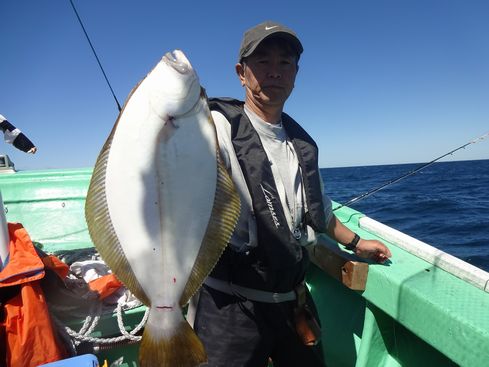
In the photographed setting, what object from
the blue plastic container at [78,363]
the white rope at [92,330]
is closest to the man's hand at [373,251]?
the white rope at [92,330]

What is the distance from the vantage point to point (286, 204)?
5.64 feet

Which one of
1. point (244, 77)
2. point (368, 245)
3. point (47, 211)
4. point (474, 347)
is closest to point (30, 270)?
point (244, 77)

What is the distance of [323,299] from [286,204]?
57.5 inches

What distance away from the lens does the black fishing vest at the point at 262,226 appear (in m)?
1.59

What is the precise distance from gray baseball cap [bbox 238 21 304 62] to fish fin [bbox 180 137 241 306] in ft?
2.51

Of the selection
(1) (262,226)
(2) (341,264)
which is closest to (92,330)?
(1) (262,226)

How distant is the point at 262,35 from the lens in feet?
5.47

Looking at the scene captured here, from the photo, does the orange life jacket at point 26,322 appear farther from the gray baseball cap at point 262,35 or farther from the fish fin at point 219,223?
the gray baseball cap at point 262,35

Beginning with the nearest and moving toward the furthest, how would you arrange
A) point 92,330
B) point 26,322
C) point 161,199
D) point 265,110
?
point 161,199, point 26,322, point 265,110, point 92,330

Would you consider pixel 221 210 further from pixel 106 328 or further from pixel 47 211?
pixel 47 211

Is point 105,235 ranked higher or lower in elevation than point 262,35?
lower

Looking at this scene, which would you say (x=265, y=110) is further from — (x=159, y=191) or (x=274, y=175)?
(x=159, y=191)

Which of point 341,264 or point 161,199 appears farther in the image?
point 341,264

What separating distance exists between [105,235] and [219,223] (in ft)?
1.43
